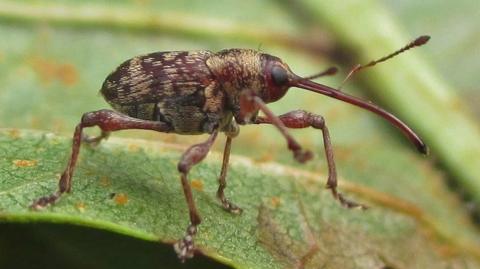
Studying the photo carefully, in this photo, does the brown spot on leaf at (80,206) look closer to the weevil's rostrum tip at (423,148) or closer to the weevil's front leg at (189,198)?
the weevil's front leg at (189,198)

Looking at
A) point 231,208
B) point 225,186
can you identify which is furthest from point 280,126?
point 225,186

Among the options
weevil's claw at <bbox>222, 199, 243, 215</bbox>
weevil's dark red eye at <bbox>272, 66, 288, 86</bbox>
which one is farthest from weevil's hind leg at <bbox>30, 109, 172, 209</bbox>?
weevil's dark red eye at <bbox>272, 66, 288, 86</bbox>

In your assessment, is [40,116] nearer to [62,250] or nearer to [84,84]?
[84,84]

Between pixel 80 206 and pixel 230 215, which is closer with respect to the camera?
pixel 80 206

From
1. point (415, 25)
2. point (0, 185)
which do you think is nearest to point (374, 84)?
point (415, 25)

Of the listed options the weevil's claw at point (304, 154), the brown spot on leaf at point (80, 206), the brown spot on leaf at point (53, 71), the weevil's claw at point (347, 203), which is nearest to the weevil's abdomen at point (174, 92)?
the brown spot on leaf at point (80, 206)

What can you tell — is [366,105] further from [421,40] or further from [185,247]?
[185,247]

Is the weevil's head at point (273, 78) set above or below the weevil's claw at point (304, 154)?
above
